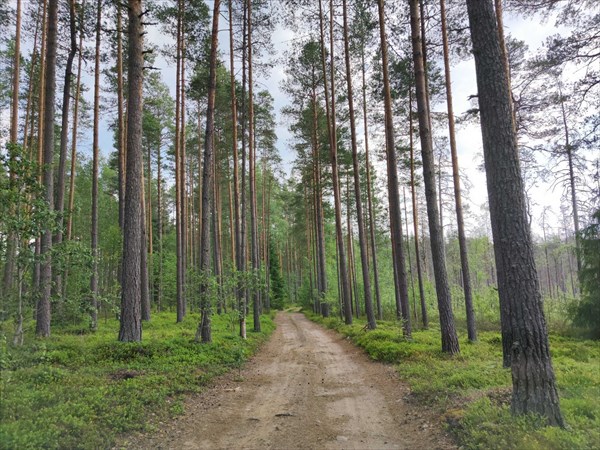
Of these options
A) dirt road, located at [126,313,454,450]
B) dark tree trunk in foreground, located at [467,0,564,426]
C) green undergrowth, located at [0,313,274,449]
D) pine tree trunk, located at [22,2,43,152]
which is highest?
pine tree trunk, located at [22,2,43,152]

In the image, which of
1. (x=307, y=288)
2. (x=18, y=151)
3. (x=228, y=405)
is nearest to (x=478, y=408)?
(x=228, y=405)

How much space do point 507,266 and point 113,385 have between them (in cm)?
660

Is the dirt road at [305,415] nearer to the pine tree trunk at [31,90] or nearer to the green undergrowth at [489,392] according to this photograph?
the green undergrowth at [489,392]

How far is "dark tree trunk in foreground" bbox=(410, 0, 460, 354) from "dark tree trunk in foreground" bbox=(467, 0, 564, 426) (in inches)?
182

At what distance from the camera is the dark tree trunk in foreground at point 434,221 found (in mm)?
9297

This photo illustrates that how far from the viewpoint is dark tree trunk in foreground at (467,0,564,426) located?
4270mm

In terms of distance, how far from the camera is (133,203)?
961cm

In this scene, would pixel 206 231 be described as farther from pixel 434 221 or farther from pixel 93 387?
pixel 434 221

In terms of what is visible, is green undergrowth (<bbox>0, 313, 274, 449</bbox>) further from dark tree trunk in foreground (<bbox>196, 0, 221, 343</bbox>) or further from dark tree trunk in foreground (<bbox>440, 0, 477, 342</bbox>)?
dark tree trunk in foreground (<bbox>440, 0, 477, 342</bbox>)

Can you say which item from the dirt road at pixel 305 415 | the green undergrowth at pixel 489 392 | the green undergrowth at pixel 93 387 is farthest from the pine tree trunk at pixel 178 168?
the green undergrowth at pixel 489 392

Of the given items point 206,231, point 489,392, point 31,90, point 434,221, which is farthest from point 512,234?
point 31,90

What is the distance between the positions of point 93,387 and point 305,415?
3.52m

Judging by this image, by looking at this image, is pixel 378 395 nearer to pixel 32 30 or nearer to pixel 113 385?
pixel 113 385

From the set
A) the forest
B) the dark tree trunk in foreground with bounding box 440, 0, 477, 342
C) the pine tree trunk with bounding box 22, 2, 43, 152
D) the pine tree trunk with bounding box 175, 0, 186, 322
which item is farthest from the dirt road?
the pine tree trunk with bounding box 22, 2, 43, 152
